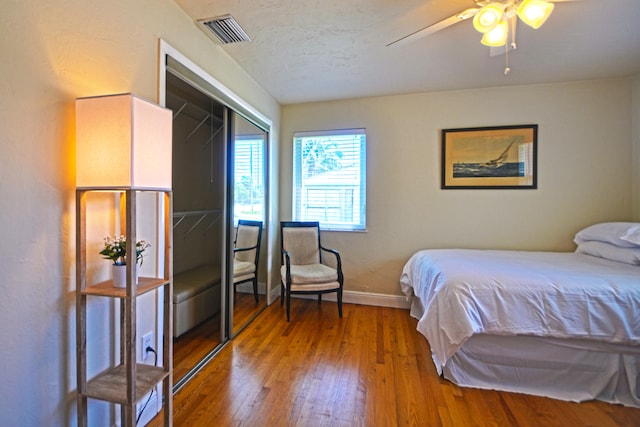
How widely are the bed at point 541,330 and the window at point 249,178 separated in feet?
6.08

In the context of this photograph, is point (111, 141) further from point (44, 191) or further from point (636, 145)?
point (636, 145)

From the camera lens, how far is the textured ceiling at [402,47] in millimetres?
1788

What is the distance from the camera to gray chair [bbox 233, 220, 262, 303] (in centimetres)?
263

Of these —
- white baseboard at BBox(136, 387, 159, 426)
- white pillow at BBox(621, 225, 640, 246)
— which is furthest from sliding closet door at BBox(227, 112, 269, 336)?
white pillow at BBox(621, 225, 640, 246)

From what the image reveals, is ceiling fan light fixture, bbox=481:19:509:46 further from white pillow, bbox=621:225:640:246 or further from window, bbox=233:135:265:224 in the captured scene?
window, bbox=233:135:265:224

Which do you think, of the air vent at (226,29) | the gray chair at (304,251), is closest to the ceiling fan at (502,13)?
the air vent at (226,29)

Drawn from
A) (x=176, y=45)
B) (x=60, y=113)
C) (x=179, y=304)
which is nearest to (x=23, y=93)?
(x=60, y=113)

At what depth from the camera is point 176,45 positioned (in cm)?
178

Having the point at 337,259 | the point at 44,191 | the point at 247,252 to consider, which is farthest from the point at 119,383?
the point at 337,259

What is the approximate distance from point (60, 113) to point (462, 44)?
2.62 metres

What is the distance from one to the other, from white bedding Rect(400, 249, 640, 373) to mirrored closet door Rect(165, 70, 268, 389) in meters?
1.72

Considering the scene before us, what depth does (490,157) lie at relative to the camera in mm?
3029

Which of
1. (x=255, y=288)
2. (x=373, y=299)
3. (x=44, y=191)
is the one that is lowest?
(x=373, y=299)

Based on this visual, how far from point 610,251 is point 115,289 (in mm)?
3505
